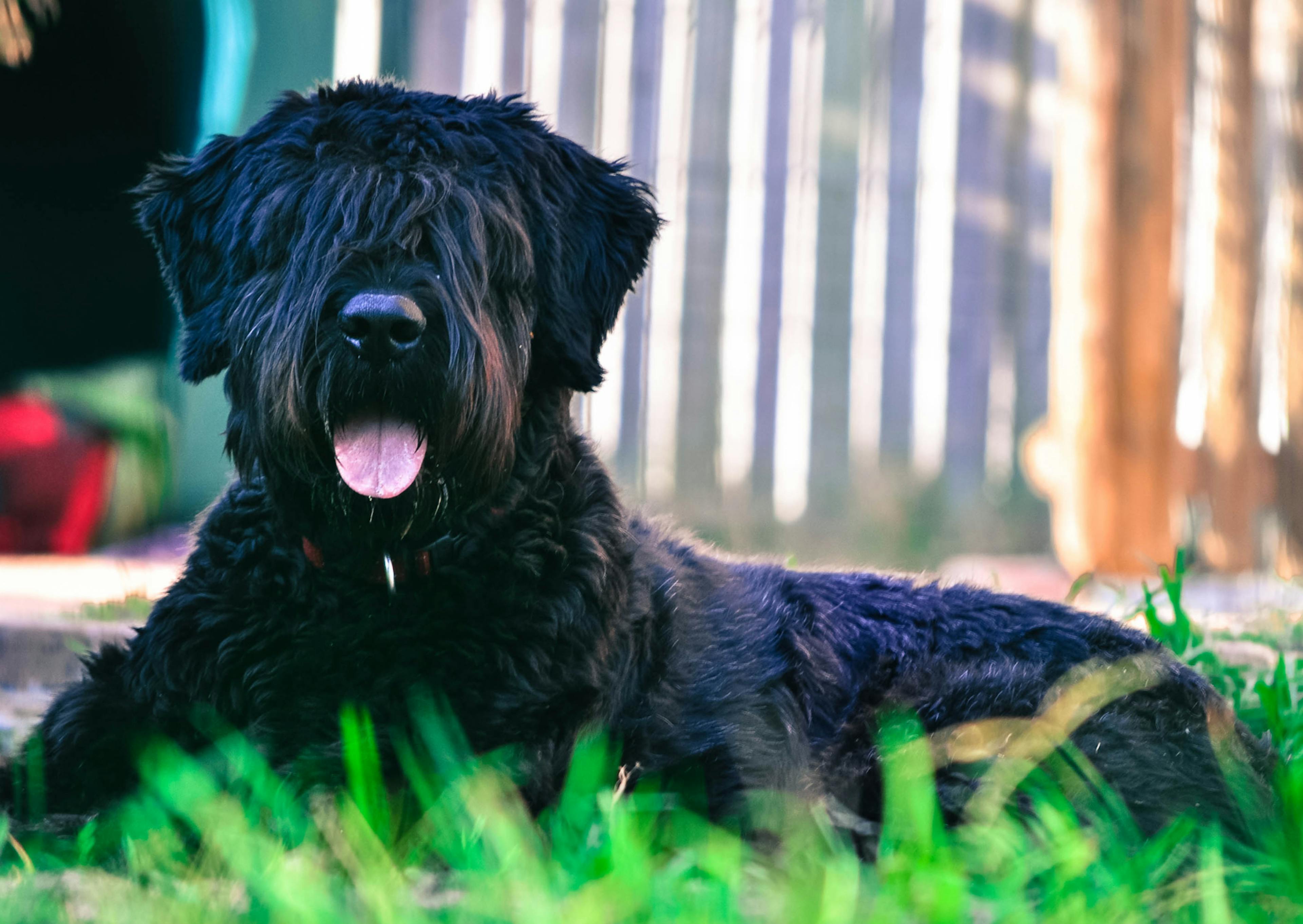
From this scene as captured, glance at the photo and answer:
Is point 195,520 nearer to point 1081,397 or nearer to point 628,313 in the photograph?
point 628,313

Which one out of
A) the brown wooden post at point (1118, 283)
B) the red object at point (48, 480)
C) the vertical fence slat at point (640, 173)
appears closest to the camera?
the brown wooden post at point (1118, 283)

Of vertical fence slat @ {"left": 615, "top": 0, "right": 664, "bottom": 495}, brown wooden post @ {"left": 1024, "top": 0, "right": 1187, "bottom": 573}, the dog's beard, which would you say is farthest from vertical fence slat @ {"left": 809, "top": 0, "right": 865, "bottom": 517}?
the dog's beard

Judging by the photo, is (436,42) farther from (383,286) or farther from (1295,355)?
(1295,355)

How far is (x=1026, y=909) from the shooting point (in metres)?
1.62

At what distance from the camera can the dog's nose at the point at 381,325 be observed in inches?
86.4

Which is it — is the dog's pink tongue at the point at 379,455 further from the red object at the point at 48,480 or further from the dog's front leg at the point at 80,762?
the red object at the point at 48,480

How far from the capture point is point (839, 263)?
6062mm

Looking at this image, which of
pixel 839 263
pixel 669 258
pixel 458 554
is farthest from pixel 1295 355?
pixel 458 554

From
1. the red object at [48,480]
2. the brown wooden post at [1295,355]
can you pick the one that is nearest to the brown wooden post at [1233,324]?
the brown wooden post at [1295,355]

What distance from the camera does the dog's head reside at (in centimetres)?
228

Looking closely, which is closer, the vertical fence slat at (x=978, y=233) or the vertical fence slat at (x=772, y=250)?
the vertical fence slat at (x=772, y=250)

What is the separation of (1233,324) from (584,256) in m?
4.42

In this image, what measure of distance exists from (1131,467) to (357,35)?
13.1 feet

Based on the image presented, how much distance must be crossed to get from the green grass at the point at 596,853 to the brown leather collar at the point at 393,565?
0.98 ft
